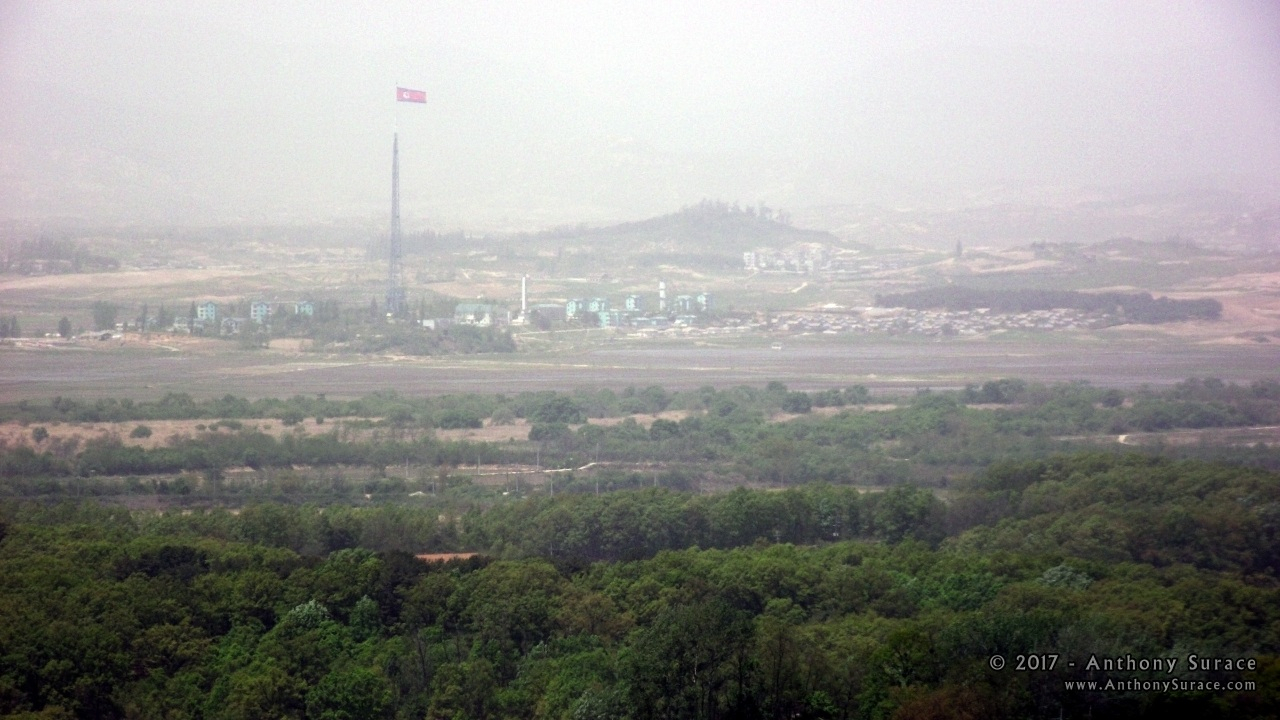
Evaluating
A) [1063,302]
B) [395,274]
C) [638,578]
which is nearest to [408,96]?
[395,274]

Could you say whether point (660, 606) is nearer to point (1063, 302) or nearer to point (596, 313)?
point (1063, 302)

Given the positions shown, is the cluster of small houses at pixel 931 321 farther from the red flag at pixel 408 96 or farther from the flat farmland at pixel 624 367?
the red flag at pixel 408 96

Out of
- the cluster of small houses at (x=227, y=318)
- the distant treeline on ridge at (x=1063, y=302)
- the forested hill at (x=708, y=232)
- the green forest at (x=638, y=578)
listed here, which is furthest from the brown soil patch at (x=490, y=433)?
the forested hill at (x=708, y=232)

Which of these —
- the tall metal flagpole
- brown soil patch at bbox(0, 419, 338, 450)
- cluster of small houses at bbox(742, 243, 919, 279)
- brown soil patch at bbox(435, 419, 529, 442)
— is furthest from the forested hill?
brown soil patch at bbox(0, 419, 338, 450)

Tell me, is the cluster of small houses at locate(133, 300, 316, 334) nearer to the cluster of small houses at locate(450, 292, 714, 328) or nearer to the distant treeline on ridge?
the cluster of small houses at locate(450, 292, 714, 328)

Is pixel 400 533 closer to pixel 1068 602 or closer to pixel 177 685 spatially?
pixel 177 685

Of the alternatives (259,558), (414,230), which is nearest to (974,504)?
(259,558)
